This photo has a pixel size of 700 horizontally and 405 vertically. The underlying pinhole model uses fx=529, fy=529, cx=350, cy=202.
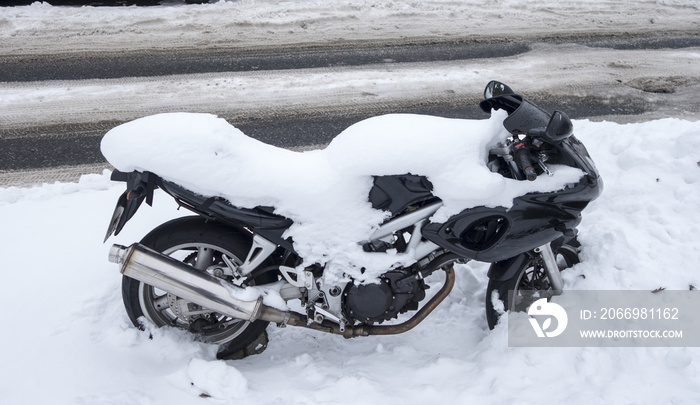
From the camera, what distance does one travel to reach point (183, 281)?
279cm

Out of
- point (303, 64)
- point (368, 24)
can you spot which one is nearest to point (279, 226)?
point (303, 64)

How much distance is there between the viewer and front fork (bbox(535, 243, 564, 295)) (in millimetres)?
3062

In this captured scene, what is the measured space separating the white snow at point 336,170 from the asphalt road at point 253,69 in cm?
300

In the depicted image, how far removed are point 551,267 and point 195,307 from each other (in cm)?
211

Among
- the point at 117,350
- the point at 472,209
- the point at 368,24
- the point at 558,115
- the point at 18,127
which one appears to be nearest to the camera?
the point at 558,115

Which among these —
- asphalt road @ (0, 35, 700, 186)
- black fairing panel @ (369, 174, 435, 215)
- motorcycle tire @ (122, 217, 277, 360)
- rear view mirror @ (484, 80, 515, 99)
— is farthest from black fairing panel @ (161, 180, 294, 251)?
asphalt road @ (0, 35, 700, 186)

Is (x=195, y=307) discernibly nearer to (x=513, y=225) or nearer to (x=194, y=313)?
(x=194, y=313)

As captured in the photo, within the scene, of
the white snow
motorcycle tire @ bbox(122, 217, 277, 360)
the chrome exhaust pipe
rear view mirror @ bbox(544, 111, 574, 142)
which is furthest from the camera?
motorcycle tire @ bbox(122, 217, 277, 360)

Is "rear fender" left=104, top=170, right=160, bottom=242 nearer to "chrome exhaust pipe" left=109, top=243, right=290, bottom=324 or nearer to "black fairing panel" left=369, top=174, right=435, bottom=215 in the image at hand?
"chrome exhaust pipe" left=109, top=243, right=290, bottom=324

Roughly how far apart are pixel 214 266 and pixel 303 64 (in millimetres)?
5343

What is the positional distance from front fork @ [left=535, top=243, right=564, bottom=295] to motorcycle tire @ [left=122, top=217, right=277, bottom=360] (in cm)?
156

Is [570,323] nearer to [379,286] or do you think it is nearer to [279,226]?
[379,286]

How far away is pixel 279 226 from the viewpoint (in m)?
2.77

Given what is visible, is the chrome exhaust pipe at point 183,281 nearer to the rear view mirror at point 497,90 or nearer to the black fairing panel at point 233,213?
the black fairing panel at point 233,213
